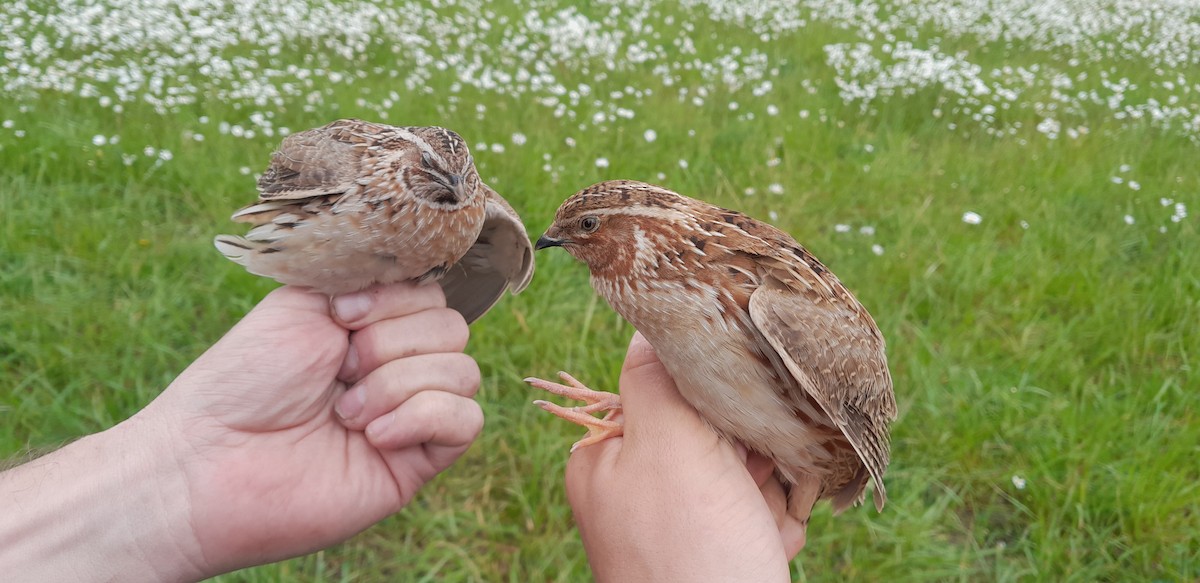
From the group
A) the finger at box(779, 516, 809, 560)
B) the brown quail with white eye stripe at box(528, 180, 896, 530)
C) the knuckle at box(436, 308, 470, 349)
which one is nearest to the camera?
the brown quail with white eye stripe at box(528, 180, 896, 530)

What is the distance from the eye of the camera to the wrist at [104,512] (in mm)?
2477

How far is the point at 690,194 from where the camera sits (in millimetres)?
5777

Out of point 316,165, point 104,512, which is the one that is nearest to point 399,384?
point 316,165

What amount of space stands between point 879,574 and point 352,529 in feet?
8.53

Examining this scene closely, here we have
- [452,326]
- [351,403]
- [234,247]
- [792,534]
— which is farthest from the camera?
[792,534]

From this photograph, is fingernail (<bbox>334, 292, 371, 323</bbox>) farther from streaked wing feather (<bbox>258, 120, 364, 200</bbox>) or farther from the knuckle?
streaked wing feather (<bbox>258, 120, 364, 200</bbox>)

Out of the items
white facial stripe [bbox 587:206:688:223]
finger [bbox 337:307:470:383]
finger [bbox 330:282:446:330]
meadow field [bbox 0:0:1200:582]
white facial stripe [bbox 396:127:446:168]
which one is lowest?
meadow field [bbox 0:0:1200:582]

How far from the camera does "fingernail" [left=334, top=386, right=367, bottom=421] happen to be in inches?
113

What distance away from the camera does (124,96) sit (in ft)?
20.7

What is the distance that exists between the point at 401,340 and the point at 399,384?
177 millimetres

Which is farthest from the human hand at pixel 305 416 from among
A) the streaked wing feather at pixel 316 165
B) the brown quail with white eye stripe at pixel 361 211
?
the streaked wing feather at pixel 316 165

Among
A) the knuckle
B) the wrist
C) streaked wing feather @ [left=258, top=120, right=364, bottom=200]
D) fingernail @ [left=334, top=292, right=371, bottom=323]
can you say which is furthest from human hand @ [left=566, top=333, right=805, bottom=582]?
the wrist

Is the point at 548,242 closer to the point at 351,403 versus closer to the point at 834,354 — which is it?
the point at 351,403

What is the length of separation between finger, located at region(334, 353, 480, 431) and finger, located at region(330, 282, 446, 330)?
19 cm
